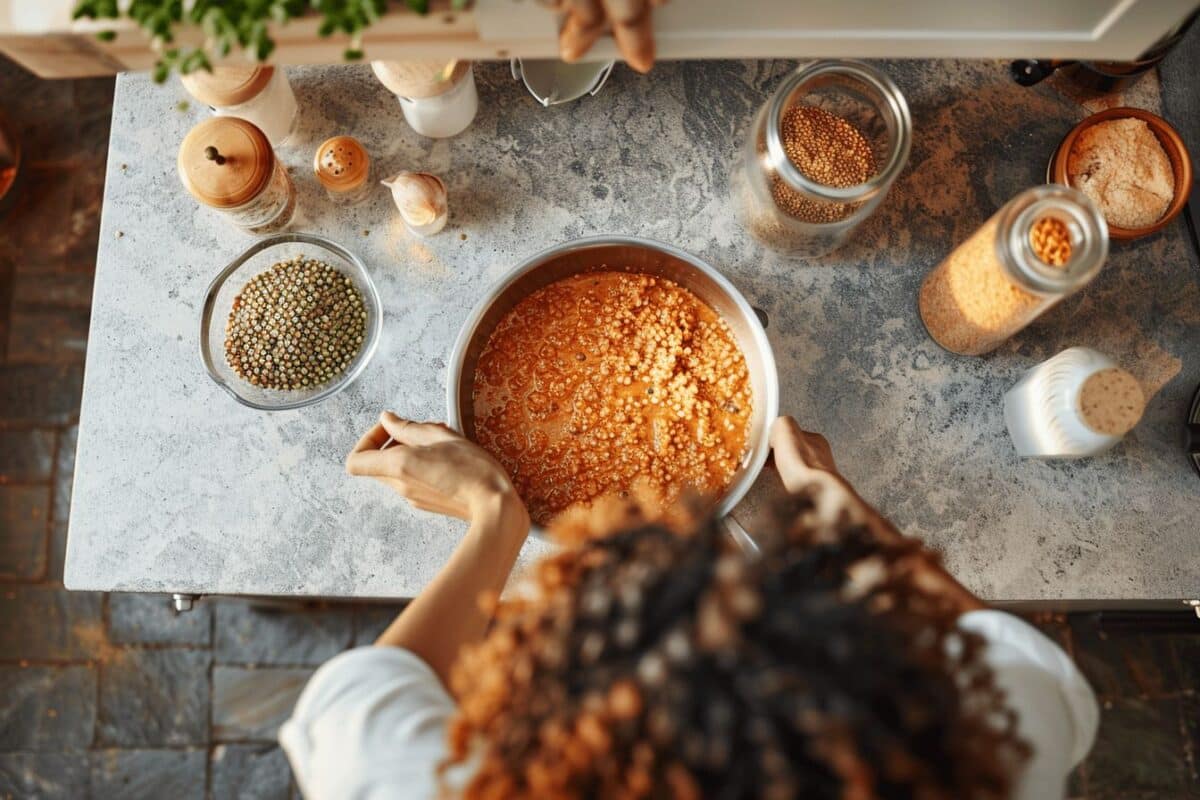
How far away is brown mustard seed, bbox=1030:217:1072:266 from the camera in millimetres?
1086

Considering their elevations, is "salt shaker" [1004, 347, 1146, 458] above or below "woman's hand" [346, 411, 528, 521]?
above

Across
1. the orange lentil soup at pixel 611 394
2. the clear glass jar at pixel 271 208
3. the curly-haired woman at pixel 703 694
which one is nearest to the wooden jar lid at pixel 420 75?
the clear glass jar at pixel 271 208

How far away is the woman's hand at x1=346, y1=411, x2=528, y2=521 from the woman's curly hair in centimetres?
42

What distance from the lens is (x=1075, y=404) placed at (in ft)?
3.76

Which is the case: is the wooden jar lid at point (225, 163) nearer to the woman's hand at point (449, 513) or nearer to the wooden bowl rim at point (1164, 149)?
the woman's hand at point (449, 513)

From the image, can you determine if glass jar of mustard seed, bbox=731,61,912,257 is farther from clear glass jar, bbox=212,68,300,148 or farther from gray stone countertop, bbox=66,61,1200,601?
clear glass jar, bbox=212,68,300,148

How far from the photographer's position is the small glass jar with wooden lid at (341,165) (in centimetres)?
129

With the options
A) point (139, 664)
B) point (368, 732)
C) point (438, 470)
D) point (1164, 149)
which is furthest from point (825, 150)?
point (139, 664)

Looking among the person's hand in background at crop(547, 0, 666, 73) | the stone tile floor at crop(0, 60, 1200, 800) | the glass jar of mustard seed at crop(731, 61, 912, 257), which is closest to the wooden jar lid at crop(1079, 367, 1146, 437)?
the glass jar of mustard seed at crop(731, 61, 912, 257)

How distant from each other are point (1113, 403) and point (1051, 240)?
25 centimetres

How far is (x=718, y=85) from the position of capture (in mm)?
1405

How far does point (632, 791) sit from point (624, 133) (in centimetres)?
109

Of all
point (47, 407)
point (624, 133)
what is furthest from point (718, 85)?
point (47, 407)

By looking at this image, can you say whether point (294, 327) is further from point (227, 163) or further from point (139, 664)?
point (139, 664)
